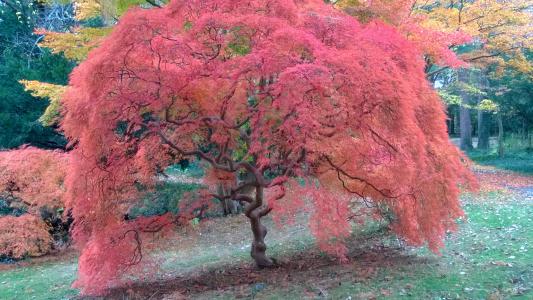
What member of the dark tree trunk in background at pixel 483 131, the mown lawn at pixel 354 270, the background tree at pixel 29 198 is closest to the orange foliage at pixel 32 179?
the background tree at pixel 29 198

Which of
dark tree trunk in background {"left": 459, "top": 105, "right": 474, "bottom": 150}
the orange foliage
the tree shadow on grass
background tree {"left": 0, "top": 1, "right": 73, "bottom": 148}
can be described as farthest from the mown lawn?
dark tree trunk in background {"left": 459, "top": 105, "right": 474, "bottom": 150}

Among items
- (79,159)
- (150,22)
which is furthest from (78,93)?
(150,22)

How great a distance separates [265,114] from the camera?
6.00 metres

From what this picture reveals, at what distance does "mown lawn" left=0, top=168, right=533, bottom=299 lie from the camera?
6.09 m

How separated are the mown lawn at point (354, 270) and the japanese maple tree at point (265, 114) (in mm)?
674

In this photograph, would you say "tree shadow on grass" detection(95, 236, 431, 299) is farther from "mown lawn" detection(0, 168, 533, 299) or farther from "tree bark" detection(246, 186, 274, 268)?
"tree bark" detection(246, 186, 274, 268)

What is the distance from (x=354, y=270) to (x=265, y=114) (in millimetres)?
2769

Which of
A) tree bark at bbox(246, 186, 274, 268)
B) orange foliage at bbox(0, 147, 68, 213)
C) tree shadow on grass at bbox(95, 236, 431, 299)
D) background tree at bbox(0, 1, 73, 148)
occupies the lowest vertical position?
tree shadow on grass at bbox(95, 236, 431, 299)

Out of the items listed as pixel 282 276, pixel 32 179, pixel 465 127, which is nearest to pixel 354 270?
pixel 282 276

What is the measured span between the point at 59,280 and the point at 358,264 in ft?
18.3

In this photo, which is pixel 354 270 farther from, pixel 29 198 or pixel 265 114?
pixel 29 198

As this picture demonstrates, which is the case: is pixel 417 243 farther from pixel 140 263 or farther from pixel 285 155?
pixel 140 263

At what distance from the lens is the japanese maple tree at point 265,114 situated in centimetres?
555

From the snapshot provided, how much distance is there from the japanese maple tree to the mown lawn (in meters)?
0.67
